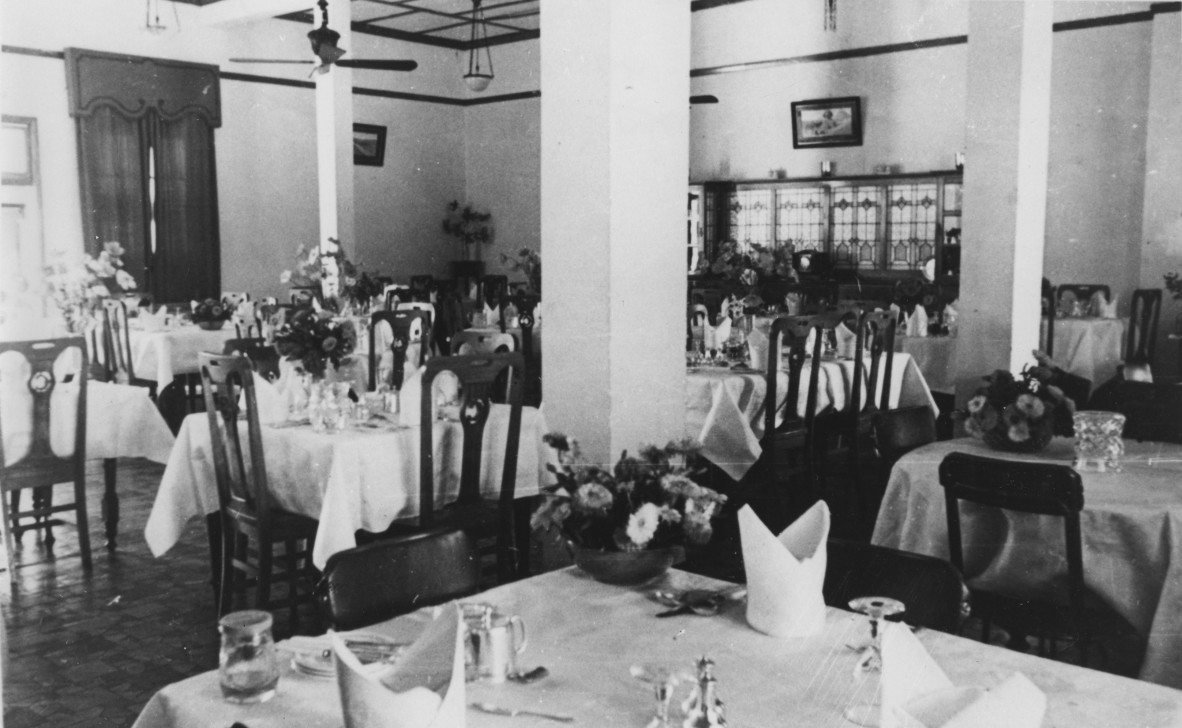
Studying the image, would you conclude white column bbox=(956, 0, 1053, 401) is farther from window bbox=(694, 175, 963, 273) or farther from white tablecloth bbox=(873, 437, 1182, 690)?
window bbox=(694, 175, 963, 273)

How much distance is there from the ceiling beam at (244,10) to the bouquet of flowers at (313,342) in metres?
6.75

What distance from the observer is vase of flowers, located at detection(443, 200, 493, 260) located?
15.2 meters

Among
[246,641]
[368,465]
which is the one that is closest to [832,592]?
[246,641]

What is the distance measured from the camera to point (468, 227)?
50.3 feet

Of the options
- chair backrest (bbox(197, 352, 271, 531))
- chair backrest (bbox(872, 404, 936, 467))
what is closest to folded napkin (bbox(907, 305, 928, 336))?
chair backrest (bbox(872, 404, 936, 467))

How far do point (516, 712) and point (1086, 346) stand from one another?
7.96 metres

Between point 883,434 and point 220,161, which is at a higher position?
point 220,161

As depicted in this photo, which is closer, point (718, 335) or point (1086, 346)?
point (718, 335)

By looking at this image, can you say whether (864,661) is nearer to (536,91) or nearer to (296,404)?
(296,404)

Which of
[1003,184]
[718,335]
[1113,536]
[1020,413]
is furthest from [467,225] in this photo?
[1113,536]

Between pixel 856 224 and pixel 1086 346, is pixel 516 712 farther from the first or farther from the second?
pixel 856 224

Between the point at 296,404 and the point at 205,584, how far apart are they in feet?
2.91

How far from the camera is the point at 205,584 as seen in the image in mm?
4637

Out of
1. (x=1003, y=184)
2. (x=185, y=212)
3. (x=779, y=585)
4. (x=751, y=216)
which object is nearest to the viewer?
(x=779, y=585)
